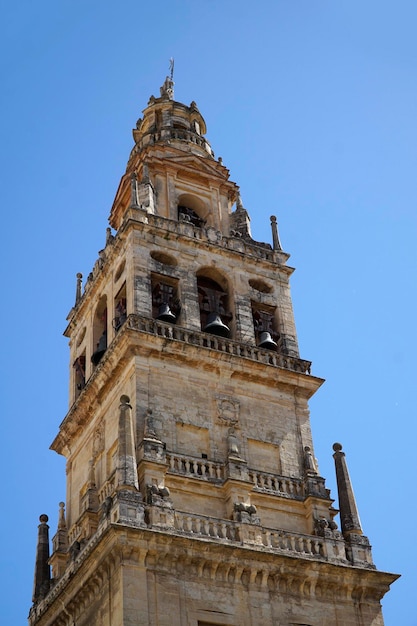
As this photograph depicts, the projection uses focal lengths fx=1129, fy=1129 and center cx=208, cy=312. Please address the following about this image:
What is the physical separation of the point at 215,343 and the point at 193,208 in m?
7.71

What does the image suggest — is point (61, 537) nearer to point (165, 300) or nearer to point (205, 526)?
point (205, 526)

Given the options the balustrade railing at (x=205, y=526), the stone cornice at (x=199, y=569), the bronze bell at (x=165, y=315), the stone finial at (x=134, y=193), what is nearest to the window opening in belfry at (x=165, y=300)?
the bronze bell at (x=165, y=315)

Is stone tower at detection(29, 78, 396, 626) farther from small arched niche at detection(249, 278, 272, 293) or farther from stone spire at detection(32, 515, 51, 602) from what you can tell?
small arched niche at detection(249, 278, 272, 293)

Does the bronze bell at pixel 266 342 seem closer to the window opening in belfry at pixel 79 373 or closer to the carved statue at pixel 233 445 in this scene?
the carved statue at pixel 233 445

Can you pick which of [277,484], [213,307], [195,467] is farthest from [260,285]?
[195,467]

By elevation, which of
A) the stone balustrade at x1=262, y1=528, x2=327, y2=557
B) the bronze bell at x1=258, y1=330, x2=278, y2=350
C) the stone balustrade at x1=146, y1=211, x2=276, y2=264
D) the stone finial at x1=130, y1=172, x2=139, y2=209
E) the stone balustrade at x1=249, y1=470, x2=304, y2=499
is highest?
the stone finial at x1=130, y1=172, x2=139, y2=209

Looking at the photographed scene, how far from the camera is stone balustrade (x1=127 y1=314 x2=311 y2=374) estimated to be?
32.4 metres

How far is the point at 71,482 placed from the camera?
34.2 m

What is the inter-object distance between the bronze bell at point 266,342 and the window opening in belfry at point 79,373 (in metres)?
5.90

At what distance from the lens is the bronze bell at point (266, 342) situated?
34719 mm

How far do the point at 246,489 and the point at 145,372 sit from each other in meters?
4.31

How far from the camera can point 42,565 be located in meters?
32.2

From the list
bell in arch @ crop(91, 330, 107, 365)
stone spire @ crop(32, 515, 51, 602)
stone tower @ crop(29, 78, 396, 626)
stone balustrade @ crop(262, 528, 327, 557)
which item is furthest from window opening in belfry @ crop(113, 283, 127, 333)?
stone balustrade @ crop(262, 528, 327, 557)

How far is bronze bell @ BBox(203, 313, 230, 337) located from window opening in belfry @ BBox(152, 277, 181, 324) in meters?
1.02
